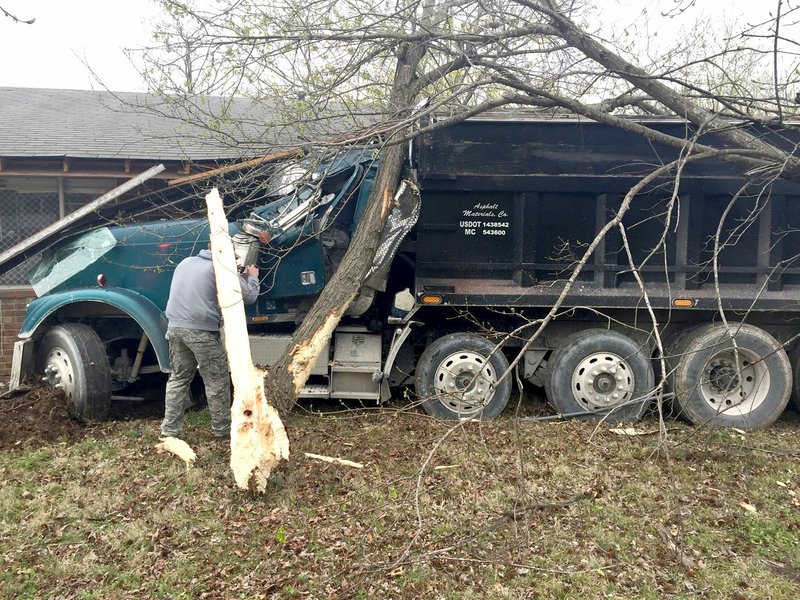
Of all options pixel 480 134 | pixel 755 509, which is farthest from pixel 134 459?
pixel 755 509

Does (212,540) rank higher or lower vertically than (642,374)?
lower

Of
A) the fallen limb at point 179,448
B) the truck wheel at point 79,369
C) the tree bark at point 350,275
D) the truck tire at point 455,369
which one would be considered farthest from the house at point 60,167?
the fallen limb at point 179,448

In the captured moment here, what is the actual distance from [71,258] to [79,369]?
1.29 m

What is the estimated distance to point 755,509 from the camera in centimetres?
466

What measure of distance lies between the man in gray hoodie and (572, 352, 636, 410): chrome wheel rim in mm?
3226

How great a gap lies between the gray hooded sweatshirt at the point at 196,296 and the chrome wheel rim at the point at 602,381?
3233mm

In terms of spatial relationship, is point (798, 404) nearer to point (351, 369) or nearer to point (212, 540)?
point (351, 369)

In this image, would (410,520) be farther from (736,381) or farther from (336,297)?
(736,381)

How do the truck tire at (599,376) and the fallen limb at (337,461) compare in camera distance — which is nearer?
the fallen limb at (337,461)

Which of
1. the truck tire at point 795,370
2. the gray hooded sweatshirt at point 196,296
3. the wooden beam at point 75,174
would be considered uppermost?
the wooden beam at point 75,174

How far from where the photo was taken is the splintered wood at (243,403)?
189 inches

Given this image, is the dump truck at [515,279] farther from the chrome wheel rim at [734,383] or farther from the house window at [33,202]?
the house window at [33,202]

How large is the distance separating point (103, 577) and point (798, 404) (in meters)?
6.73

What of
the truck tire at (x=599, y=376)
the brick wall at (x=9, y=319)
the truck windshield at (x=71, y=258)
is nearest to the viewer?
the truck tire at (x=599, y=376)
